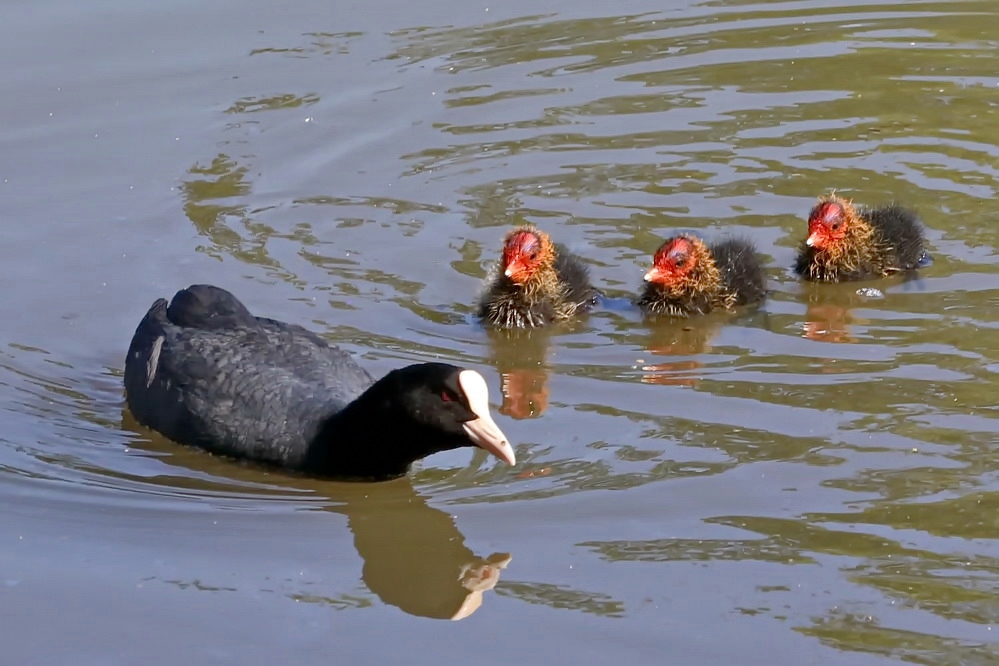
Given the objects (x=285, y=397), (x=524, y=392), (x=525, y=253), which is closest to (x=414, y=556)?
(x=285, y=397)

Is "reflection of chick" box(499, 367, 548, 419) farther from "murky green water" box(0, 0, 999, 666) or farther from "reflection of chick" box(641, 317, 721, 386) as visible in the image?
"reflection of chick" box(641, 317, 721, 386)

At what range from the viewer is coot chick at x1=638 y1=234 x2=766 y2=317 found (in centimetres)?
745

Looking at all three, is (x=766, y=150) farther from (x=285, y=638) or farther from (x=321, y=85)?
(x=285, y=638)

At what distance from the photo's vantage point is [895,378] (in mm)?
6465

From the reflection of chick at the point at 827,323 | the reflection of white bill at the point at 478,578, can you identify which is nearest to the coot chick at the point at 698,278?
the reflection of chick at the point at 827,323

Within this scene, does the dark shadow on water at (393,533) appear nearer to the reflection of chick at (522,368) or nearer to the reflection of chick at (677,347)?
the reflection of chick at (522,368)

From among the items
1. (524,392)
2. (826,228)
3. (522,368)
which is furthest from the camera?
(826,228)

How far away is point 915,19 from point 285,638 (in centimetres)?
796

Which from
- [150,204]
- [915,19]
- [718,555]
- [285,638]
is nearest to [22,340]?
[150,204]

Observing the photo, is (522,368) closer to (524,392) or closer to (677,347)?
(524,392)

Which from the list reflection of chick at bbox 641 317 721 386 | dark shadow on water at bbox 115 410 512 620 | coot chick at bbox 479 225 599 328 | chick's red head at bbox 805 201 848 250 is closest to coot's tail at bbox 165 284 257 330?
dark shadow on water at bbox 115 410 512 620

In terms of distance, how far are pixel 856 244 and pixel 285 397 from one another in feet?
10.1

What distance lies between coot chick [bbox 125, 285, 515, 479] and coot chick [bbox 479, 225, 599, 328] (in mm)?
1164

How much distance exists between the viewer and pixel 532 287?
7.38 meters
